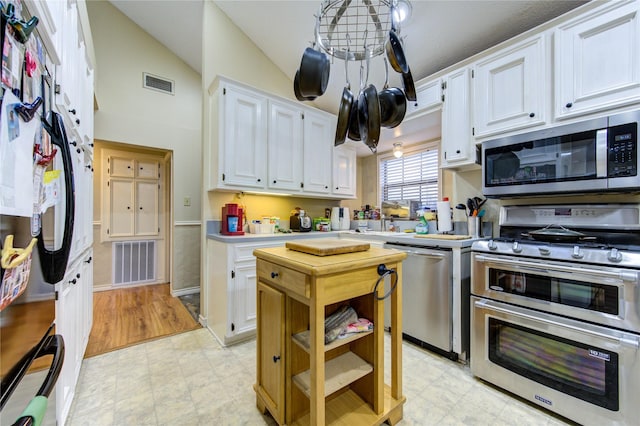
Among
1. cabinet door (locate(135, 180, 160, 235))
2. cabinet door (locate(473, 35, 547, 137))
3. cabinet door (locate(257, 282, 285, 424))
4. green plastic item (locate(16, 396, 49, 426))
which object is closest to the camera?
green plastic item (locate(16, 396, 49, 426))

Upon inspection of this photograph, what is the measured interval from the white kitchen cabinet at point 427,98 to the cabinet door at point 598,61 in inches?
32.3

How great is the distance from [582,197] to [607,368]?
1125mm

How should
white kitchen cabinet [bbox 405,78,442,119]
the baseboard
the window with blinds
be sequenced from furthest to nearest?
1. the baseboard
2. the window with blinds
3. white kitchen cabinet [bbox 405,78,442,119]

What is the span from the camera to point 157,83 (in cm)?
395

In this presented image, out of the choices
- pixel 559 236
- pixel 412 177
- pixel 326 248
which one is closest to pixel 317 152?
pixel 412 177

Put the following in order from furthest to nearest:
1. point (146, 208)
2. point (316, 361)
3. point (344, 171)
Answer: point (146, 208), point (344, 171), point (316, 361)

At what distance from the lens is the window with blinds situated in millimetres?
3418

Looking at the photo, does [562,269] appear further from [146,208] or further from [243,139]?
[146,208]

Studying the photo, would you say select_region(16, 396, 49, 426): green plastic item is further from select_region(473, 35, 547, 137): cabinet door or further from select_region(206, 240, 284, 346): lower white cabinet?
select_region(473, 35, 547, 137): cabinet door

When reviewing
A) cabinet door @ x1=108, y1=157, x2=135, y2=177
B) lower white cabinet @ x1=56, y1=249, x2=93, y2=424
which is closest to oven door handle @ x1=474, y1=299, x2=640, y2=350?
lower white cabinet @ x1=56, y1=249, x2=93, y2=424

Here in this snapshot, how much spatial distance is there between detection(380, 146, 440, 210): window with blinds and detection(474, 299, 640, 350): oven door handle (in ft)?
5.07

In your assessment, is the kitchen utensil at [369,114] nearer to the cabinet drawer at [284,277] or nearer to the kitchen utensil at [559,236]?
the cabinet drawer at [284,277]

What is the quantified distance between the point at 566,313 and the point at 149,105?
507 centimetres

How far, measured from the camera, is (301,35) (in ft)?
9.57
